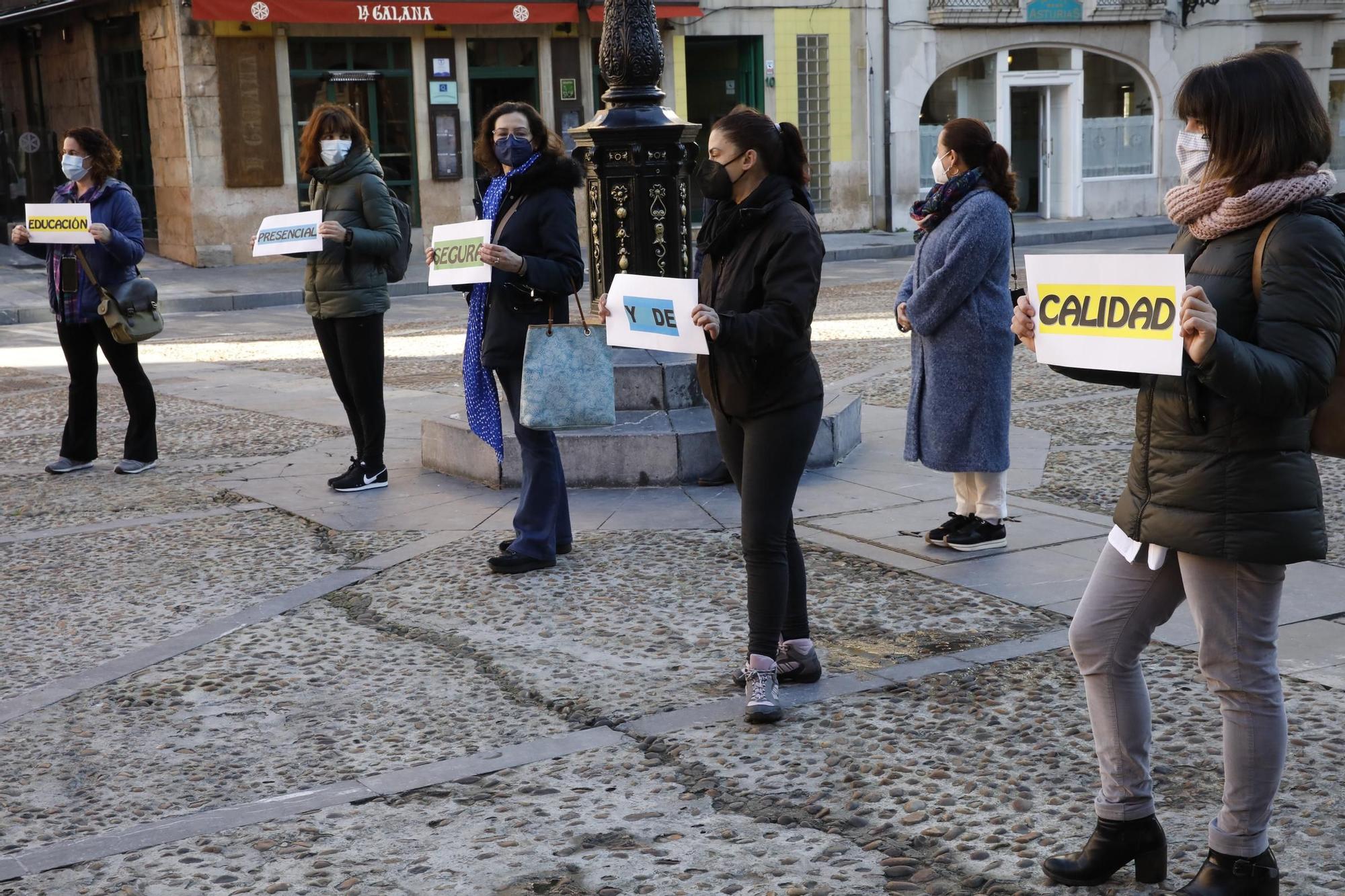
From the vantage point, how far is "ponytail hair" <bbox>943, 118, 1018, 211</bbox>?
6062mm

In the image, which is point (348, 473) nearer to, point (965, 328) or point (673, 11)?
point (965, 328)

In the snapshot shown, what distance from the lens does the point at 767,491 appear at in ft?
14.7

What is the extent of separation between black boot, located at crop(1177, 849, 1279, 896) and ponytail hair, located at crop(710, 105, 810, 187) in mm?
2203

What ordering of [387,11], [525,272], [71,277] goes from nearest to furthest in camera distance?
1. [525,272]
2. [71,277]
3. [387,11]

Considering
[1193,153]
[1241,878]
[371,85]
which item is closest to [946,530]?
[1241,878]

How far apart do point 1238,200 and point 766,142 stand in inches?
67.0

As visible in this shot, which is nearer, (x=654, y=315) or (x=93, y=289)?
(x=654, y=315)

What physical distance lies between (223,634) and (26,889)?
2029mm

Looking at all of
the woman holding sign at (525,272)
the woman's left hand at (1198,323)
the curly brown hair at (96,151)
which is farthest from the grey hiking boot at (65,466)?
the woman's left hand at (1198,323)

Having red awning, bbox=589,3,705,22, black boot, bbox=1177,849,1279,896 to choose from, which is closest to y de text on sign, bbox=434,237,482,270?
black boot, bbox=1177,849,1279,896

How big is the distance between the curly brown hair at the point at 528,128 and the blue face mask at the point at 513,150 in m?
0.05

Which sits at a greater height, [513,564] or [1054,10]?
[1054,10]

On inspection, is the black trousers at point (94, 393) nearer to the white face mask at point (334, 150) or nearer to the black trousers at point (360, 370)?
the black trousers at point (360, 370)

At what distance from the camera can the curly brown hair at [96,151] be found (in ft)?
27.7
